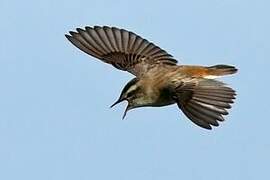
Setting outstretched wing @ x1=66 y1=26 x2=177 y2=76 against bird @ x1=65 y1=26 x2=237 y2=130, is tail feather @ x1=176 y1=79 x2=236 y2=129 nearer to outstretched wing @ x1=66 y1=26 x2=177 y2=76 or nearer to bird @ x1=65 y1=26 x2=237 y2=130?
bird @ x1=65 y1=26 x2=237 y2=130

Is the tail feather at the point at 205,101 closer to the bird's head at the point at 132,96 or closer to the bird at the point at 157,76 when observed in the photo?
the bird at the point at 157,76

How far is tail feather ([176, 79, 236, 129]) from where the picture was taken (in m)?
16.5

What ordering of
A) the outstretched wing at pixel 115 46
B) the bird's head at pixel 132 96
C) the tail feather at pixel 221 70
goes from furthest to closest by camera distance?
the outstretched wing at pixel 115 46 → the tail feather at pixel 221 70 → the bird's head at pixel 132 96

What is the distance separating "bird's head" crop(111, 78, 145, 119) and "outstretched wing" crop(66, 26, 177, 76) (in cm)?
154

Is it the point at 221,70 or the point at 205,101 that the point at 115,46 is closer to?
the point at 221,70

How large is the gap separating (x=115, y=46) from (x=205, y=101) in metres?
4.00

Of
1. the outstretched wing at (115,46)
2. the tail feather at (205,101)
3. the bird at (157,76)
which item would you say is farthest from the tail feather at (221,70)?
the tail feather at (205,101)

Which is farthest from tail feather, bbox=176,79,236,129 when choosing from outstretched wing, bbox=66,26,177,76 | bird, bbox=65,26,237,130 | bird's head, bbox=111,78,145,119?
outstretched wing, bbox=66,26,177,76

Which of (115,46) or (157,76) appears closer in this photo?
(157,76)

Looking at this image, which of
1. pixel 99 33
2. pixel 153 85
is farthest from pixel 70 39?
pixel 153 85

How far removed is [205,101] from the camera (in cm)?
1698

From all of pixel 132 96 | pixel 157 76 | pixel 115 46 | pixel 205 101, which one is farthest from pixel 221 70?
pixel 205 101

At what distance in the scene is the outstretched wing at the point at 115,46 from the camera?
796 inches

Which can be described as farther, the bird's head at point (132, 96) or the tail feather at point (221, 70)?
the tail feather at point (221, 70)
